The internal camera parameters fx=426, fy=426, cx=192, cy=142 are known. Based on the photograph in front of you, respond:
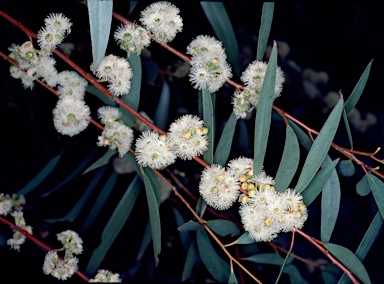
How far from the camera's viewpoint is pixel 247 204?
1.33 metres

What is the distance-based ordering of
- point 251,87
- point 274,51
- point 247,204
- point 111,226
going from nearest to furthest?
point 274,51
point 247,204
point 251,87
point 111,226

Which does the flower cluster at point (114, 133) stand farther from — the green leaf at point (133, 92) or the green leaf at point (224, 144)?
the green leaf at point (224, 144)

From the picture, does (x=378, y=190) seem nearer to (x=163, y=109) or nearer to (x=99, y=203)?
(x=163, y=109)

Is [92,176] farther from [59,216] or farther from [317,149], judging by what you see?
A: [317,149]

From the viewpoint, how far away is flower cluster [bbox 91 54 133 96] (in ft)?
4.70

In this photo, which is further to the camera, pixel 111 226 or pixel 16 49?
pixel 111 226

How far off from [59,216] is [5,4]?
989 millimetres

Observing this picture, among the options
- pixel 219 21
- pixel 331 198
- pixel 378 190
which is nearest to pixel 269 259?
pixel 331 198

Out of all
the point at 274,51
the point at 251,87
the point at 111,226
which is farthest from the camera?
the point at 111,226

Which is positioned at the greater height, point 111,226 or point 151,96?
point 151,96

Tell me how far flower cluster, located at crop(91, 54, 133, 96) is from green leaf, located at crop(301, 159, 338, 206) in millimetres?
712

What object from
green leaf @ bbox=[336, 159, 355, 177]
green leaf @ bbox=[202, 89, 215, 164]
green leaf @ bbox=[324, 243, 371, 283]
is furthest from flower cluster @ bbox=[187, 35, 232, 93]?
green leaf @ bbox=[324, 243, 371, 283]

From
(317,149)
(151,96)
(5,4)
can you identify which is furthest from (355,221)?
(5,4)

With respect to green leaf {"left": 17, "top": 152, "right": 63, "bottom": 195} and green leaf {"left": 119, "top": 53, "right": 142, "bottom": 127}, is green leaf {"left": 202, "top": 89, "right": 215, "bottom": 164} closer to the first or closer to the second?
green leaf {"left": 119, "top": 53, "right": 142, "bottom": 127}
